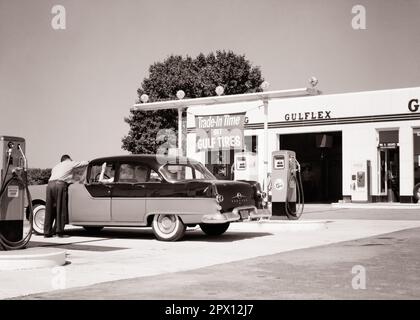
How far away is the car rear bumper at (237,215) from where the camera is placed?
40.8 ft

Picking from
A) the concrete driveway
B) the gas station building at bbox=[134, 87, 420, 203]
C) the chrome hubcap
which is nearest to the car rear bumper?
the concrete driveway

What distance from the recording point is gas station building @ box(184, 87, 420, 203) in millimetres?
32375

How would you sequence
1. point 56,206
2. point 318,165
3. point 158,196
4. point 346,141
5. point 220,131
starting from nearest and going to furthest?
point 158,196 → point 56,206 → point 220,131 → point 346,141 → point 318,165

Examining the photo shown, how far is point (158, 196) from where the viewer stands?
13.0 m

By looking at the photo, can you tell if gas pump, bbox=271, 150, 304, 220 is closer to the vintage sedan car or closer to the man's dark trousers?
the vintage sedan car

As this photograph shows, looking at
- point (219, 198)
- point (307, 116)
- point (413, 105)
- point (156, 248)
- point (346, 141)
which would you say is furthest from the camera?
point (307, 116)

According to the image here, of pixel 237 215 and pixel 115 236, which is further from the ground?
pixel 237 215

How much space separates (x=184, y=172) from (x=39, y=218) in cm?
371

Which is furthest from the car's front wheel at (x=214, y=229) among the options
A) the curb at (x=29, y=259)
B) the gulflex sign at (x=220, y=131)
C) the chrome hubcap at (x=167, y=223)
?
the gulflex sign at (x=220, y=131)

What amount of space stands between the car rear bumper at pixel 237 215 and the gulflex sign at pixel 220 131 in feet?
28.5

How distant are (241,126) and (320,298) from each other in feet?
52.9

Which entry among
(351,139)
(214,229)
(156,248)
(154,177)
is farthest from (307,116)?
(156,248)

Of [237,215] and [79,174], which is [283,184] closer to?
[237,215]

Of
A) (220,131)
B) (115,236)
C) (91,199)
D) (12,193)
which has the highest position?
(220,131)
